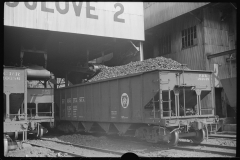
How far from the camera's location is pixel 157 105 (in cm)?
1097

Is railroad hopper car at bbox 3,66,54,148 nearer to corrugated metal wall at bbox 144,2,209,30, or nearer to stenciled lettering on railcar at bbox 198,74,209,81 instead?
stenciled lettering on railcar at bbox 198,74,209,81

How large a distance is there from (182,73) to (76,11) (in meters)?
9.00

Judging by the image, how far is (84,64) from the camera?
22062 millimetres

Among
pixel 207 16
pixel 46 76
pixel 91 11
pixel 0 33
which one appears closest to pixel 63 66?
pixel 46 76

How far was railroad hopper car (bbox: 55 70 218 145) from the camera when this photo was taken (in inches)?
407

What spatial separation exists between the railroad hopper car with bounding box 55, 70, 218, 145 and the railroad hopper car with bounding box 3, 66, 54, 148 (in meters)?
3.91

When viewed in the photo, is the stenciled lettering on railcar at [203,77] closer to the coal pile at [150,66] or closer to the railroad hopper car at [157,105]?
the railroad hopper car at [157,105]

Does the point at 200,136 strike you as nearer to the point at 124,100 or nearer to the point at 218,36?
the point at 124,100

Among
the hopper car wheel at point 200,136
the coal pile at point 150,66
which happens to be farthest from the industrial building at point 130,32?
the hopper car wheel at point 200,136

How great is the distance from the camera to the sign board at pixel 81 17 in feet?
49.1

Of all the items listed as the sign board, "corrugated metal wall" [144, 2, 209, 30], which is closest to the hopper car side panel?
the sign board

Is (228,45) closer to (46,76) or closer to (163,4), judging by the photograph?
(163,4)

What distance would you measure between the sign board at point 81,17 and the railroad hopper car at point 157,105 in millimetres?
4668

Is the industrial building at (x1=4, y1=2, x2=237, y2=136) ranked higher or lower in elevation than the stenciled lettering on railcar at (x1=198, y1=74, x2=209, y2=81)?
higher
